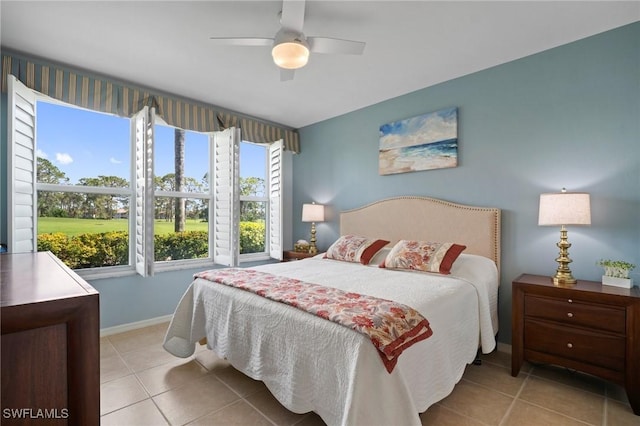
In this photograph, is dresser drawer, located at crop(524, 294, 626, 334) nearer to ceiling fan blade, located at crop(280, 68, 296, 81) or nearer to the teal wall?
the teal wall

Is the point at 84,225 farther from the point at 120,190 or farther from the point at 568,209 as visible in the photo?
the point at 568,209

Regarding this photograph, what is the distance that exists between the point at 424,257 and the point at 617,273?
1.29 metres

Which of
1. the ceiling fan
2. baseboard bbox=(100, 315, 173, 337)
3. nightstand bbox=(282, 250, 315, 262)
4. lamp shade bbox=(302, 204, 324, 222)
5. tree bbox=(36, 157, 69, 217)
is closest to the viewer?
the ceiling fan

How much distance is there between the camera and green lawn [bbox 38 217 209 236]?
299cm

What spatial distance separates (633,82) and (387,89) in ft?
6.48

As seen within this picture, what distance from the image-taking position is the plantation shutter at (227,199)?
12.6 feet

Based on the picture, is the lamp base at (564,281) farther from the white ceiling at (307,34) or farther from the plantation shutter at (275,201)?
the plantation shutter at (275,201)

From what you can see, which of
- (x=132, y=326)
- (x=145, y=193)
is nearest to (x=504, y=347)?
(x=132, y=326)

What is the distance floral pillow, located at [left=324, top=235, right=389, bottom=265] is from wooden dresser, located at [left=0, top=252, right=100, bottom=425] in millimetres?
2664

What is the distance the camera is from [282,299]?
1.86 meters

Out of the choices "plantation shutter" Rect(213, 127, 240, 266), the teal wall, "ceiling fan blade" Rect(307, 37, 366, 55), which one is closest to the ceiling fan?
"ceiling fan blade" Rect(307, 37, 366, 55)

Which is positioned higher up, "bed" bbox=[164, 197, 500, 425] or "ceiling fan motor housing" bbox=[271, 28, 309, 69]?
"ceiling fan motor housing" bbox=[271, 28, 309, 69]

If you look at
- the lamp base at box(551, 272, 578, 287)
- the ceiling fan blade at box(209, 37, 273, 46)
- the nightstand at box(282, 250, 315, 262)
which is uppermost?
the ceiling fan blade at box(209, 37, 273, 46)

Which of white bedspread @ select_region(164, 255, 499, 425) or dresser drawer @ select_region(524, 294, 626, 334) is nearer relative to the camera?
white bedspread @ select_region(164, 255, 499, 425)
